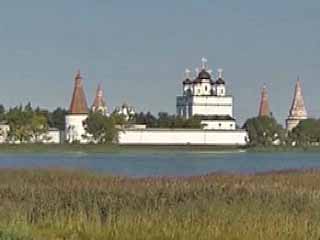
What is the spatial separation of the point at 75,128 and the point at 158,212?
123 metres

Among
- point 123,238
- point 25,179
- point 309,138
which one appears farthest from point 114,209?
point 309,138

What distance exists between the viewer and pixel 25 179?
2594cm

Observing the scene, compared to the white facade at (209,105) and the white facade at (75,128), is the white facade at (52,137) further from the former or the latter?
the white facade at (209,105)

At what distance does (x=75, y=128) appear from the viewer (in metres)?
139

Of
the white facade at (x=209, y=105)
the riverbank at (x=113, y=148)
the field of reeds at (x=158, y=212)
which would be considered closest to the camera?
the field of reeds at (x=158, y=212)

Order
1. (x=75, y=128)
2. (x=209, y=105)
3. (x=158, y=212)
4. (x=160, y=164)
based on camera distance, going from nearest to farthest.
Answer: (x=158, y=212) → (x=160, y=164) → (x=75, y=128) → (x=209, y=105)

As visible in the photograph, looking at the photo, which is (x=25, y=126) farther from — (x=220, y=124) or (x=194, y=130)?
(x=220, y=124)

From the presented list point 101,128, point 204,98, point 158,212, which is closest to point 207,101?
point 204,98

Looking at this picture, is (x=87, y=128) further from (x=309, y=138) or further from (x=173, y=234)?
(x=173, y=234)

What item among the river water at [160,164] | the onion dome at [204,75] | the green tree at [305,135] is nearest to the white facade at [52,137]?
the river water at [160,164]

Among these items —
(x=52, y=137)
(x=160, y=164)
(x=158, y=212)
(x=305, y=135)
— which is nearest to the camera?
(x=158, y=212)

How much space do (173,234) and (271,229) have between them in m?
1.51

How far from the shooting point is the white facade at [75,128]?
137750 mm

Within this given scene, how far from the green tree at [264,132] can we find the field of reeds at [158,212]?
113 meters
